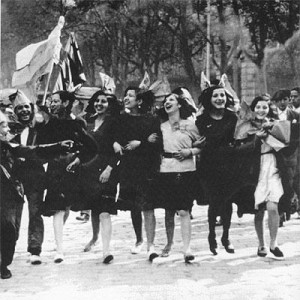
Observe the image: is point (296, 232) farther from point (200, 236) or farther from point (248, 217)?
point (200, 236)

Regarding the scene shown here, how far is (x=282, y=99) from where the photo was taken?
620 centimetres

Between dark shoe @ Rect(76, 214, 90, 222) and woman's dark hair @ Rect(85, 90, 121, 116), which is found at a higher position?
woman's dark hair @ Rect(85, 90, 121, 116)

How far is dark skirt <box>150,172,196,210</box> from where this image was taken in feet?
17.0

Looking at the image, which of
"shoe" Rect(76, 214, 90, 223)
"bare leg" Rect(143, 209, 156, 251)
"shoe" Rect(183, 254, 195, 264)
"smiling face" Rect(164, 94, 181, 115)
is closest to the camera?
"shoe" Rect(183, 254, 195, 264)

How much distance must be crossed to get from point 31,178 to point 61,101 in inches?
30.8

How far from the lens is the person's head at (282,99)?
6.19 m

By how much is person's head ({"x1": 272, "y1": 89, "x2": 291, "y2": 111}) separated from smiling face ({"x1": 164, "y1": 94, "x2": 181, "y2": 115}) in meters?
1.41

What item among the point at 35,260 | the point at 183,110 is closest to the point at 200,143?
the point at 183,110

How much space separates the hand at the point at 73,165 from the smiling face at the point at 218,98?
1407 mm

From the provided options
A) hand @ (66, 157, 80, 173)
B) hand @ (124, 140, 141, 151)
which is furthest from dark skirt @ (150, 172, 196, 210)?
hand @ (66, 157, 80, 173)

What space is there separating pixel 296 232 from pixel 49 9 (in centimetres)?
347

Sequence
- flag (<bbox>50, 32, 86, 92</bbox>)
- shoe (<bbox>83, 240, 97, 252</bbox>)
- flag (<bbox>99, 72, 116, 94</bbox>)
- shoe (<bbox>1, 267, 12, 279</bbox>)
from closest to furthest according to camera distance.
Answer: shoe (<bbox>1, 267, 12, 279</bbox>)
shoe (<bbox>83, 240, 97, 252</bbox>)
flag (<bbox>99, 72, 116, 94</bbox>)
flag (<bbox>50, 32, 86, 92</bbox>)

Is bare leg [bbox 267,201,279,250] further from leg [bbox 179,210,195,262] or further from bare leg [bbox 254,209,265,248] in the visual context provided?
leg [bbox 179,210,195,262]

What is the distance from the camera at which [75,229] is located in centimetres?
588
